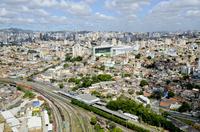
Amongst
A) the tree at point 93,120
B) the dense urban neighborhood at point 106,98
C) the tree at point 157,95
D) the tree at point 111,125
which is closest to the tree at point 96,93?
the dense urban neighborhood at point 106,98

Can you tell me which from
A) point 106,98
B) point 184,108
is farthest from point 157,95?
point 106,98

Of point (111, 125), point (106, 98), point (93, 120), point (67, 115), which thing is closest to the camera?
point (111, 125)

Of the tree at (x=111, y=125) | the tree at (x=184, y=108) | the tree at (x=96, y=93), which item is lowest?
the tree at (x=111, y=125)

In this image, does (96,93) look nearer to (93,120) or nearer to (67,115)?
(67,115)

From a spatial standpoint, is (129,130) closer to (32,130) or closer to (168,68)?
(32,130)

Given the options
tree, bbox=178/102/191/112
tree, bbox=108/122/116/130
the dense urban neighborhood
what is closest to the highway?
the dense urban neighborhood

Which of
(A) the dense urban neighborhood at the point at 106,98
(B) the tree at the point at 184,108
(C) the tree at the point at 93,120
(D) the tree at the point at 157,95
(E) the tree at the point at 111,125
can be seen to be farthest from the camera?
(D) the tree at the point at 157,95

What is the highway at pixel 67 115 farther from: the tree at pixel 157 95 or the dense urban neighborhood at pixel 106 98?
the tree at pixel 157 95

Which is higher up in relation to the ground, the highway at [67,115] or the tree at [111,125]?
the tree at [111,125]

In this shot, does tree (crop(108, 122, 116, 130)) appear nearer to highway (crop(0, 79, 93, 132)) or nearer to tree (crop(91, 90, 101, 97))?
highway (crop(0, 79, 93, 132))
